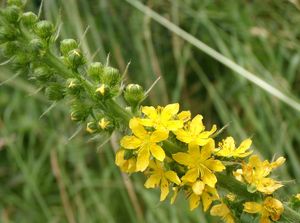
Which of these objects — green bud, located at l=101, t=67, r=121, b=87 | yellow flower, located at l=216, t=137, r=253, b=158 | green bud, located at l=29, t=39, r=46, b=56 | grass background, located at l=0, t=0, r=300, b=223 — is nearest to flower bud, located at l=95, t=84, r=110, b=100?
green bud, located at l=101, t=67, r=121, b=87

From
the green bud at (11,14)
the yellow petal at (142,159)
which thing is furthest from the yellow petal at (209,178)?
the green bud at (11,14)

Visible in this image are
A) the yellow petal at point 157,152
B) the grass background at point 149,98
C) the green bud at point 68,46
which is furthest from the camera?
the grass background at point 149,98

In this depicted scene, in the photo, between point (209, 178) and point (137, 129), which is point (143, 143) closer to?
point (137, 129)

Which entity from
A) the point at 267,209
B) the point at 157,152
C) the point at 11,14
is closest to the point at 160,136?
the point at 157,152

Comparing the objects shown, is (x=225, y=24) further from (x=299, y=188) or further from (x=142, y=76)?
(x=299, y=188)

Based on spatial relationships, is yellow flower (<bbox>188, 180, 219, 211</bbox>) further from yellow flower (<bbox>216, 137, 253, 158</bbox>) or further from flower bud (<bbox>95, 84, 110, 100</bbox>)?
flower bud (<bbox>95, 84, 110, 100</bbox>)

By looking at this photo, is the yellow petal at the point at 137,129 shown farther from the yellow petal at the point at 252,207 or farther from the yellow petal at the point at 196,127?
the yellow petal at the point at 252,207

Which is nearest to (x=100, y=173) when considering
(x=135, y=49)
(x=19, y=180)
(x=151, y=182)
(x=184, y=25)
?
(x=19, y=180)
